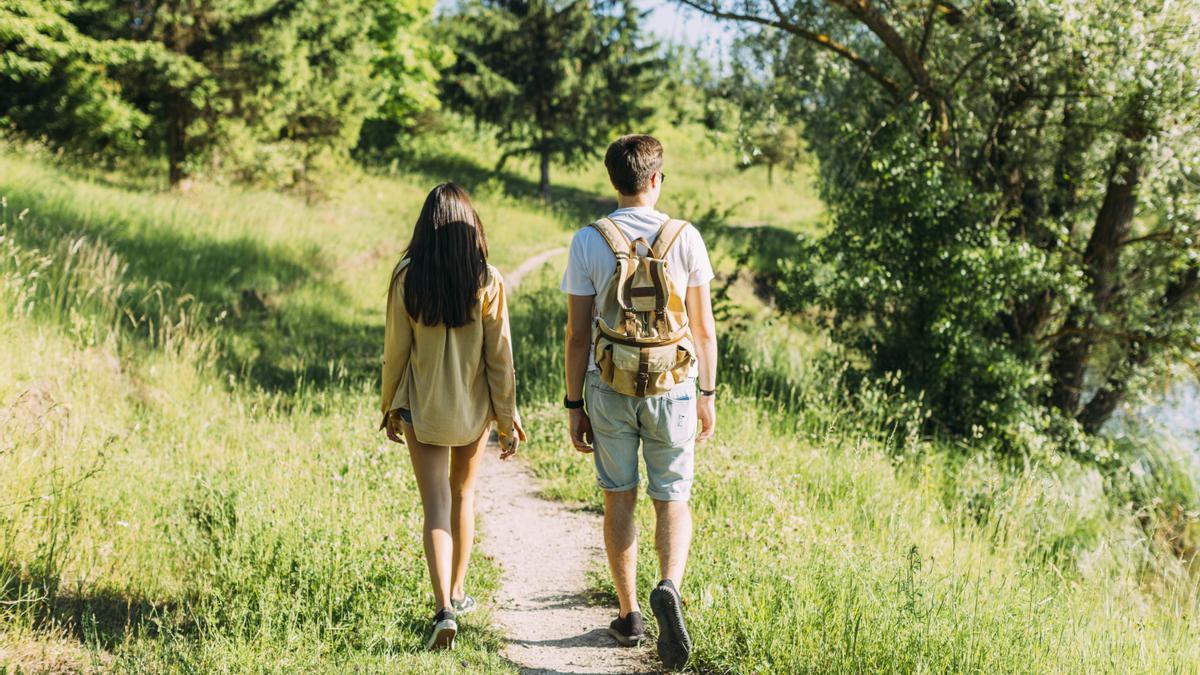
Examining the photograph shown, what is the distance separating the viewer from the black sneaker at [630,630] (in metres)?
4.27

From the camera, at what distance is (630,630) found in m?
4.27

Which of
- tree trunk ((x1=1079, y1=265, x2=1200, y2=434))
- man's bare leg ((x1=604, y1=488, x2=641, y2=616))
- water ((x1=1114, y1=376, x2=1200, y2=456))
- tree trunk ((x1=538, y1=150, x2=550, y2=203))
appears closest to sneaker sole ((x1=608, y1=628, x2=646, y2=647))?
man's bare leg ((x1=604, y1=488, x2=641, y2=616))

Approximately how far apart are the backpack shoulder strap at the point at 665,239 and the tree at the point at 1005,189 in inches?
240

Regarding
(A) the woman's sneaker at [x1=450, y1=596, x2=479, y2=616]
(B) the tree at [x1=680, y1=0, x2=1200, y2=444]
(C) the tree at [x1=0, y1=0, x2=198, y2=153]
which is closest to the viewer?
(A) the woman's sneaker at [x1=450, y1=596, x2=479, y2=616]

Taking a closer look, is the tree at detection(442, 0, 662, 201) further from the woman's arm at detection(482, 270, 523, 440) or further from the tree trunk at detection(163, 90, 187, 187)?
the woman's arm at detection(482, 270, 523, 440)

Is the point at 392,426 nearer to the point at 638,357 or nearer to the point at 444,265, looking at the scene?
the point at 444,265

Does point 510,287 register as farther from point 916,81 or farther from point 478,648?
point 478,648

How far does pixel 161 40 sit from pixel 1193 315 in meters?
17.2

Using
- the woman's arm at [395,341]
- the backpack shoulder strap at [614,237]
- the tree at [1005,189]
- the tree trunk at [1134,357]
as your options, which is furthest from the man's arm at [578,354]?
the tree trunk at [1134,357]

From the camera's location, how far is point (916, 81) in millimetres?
10031

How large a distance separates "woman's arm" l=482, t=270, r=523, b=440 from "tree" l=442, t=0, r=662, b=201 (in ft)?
87.3

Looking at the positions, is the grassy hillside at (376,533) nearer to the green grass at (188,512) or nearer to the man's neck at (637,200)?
the green grass at (188,512)

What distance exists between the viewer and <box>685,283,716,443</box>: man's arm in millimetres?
4082

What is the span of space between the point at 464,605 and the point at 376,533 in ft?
2.49
